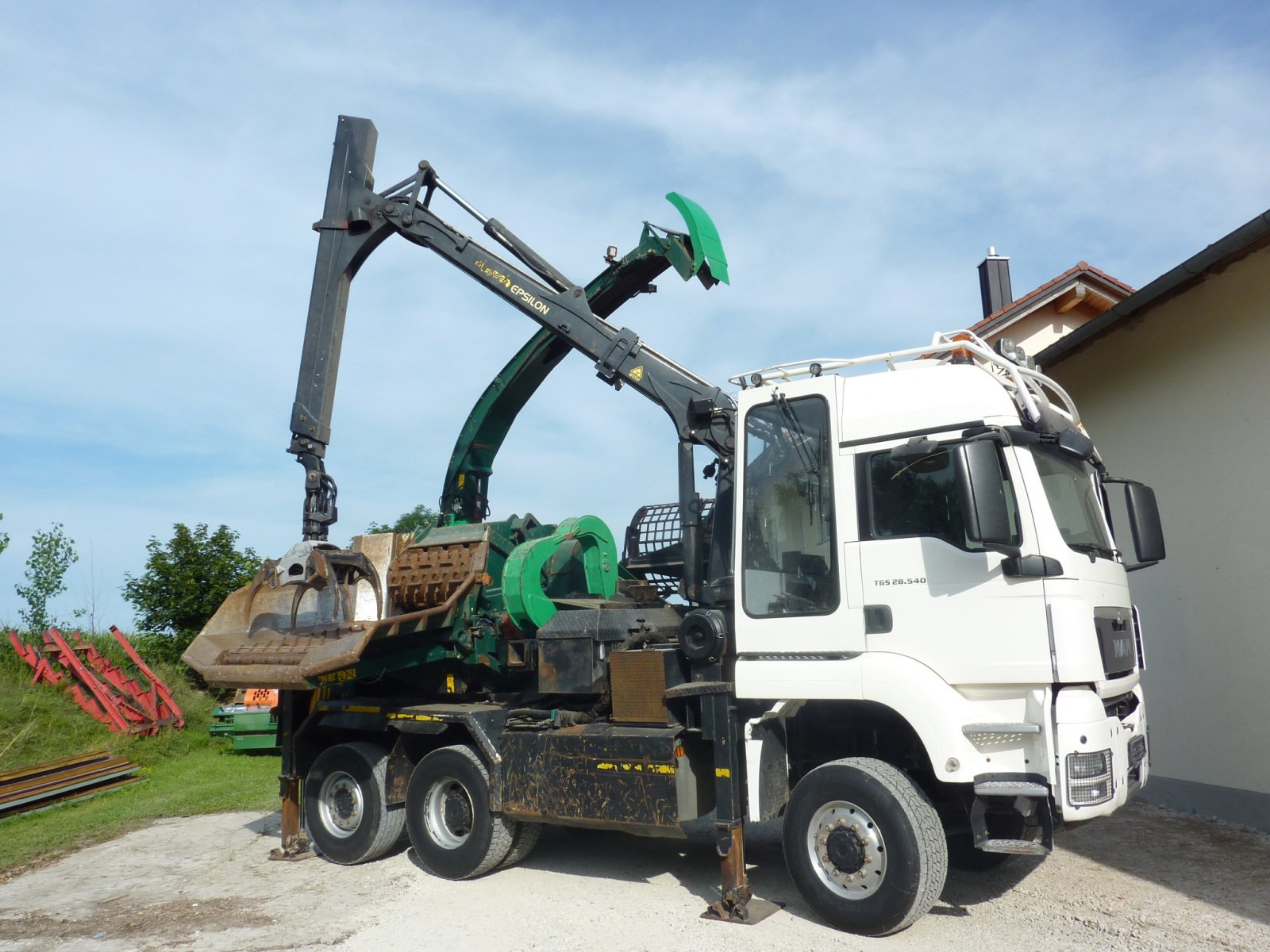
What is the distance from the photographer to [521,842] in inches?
299

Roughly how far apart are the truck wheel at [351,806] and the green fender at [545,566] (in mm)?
1803

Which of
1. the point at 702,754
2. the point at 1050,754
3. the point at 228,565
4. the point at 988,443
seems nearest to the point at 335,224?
the point at 702,754

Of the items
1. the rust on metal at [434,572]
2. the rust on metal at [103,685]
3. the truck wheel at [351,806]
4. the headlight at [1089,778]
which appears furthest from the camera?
the rust on metal at [103,685]

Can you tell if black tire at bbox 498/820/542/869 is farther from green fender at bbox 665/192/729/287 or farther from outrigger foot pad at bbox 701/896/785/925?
green fender at bbox 665/192/729/287

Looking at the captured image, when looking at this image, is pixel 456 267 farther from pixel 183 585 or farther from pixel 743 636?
pixel 183 585

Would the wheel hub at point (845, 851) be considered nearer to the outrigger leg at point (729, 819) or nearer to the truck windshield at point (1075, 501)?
the outrigger leg at point (729, 819)

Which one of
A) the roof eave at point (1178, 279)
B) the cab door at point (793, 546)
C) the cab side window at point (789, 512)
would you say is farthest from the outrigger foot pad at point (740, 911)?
the roof eave at point (1178, 279)

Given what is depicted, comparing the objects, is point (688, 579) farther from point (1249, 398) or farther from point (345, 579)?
point (1249, 398)

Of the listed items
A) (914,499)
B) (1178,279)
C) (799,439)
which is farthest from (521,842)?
(1178,279)

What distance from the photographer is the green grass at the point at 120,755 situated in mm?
10562

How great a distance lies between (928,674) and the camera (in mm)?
5504

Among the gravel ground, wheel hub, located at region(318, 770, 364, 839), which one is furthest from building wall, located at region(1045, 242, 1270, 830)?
wheel hub, located at region(318, 770, 364, 839)

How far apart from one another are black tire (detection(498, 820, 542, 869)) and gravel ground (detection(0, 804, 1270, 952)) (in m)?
0.10

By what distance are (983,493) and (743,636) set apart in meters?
1.71
